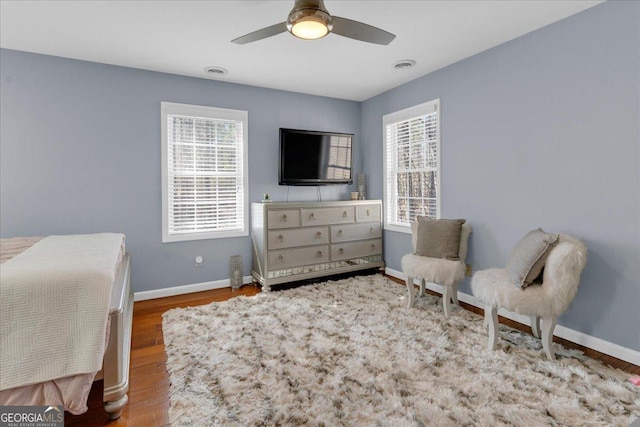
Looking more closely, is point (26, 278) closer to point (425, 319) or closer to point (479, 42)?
point (425, 319)

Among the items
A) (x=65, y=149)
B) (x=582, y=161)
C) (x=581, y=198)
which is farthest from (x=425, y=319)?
(x=65, y=149)

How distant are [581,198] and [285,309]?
106 inches

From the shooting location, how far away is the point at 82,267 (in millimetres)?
1698

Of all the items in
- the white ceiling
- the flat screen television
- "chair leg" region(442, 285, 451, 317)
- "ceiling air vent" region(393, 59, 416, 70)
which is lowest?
"chair leg" region(442, 285, 451, 317)

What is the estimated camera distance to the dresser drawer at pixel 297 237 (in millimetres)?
3915

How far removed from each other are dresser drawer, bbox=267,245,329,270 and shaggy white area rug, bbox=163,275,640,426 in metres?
0.84

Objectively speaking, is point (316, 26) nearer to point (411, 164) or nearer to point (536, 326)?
point (411, 164)

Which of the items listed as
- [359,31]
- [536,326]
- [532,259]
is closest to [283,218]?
[359,31]

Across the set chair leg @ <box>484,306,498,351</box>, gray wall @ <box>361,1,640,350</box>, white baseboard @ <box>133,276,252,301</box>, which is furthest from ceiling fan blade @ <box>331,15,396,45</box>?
white baseboard @ <box>133,276,252,301</box>

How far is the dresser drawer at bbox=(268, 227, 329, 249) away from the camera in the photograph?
12.8 feet

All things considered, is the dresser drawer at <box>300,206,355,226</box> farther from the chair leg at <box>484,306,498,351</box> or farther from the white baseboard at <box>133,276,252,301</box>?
the chair leg at <box>484,306,498,351</box>

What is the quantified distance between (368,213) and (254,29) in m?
2.64

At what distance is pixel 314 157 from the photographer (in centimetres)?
446

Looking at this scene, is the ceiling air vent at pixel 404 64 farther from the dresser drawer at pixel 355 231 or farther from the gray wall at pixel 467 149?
the dresser drawer at pixel 355 231
